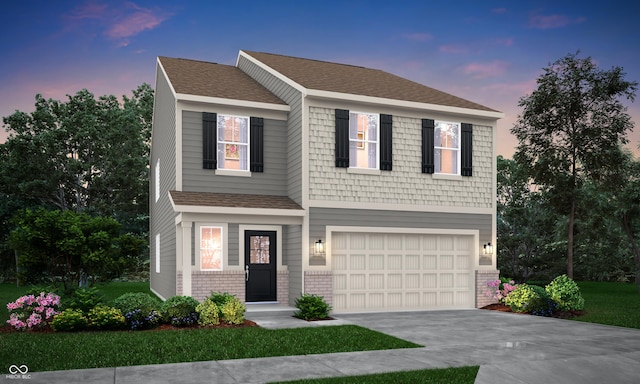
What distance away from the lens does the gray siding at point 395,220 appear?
1669 centimetres

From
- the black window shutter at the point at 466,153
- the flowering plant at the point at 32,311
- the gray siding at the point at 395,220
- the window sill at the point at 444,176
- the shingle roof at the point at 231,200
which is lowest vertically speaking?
the flowering plant at the point at 32,311

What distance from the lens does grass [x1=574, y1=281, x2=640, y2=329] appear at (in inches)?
597

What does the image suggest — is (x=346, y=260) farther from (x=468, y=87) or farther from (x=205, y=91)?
(x=468, y=87)

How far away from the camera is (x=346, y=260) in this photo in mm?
17109

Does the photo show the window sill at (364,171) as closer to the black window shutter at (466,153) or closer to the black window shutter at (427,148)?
the black window shutter at (427,148)

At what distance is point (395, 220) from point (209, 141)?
5985 mm

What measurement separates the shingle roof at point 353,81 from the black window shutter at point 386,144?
0.76 meters

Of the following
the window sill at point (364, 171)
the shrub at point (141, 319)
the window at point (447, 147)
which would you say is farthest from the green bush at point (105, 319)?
the window at point (447, 147)

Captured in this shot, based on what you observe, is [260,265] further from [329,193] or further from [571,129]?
[571,129]

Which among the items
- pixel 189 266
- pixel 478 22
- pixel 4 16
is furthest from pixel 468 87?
pixel 4 16

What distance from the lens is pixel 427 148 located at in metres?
18.1

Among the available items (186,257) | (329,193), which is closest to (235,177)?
(329,193)

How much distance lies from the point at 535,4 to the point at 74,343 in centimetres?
1848

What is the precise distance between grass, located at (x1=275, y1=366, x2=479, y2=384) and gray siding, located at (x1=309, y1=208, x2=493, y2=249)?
818 cm
